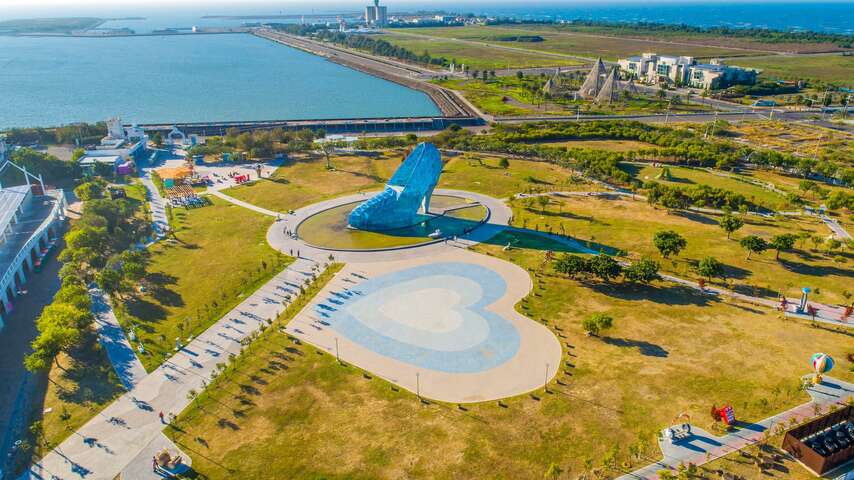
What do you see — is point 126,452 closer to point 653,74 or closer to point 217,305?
point 217,305

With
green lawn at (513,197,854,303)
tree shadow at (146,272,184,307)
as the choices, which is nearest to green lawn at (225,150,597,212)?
green lawn at (513,197,854,303)

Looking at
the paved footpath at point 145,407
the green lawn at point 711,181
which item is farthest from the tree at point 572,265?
the green lawn at point 711,181

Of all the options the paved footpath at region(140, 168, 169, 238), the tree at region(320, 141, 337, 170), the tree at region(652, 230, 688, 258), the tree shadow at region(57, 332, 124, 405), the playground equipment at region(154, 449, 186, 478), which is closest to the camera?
the playground equipment at region(154, 449, 186, 478)

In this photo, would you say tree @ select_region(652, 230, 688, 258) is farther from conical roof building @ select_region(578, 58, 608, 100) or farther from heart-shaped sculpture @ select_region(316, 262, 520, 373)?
conical roof building @ select_region(578, 58, 608, 100)

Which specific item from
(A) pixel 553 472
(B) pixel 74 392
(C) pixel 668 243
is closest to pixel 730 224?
(C) pixel 668 243

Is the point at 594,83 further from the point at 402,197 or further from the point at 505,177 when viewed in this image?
the point at 402,197

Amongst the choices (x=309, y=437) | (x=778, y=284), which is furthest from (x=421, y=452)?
(x=778, y=284)
